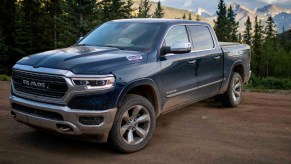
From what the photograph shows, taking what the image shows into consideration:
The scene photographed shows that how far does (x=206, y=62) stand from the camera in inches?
263

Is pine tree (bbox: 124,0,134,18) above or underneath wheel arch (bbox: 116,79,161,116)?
above

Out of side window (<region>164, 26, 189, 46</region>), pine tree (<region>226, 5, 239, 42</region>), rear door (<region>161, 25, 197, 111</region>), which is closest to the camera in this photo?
rear door (<region>161, 25, 197, 111</region>)

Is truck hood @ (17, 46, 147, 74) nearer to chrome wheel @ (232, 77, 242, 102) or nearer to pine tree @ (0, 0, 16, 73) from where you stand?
chrome wheel @ (232, 77, 242, 102)

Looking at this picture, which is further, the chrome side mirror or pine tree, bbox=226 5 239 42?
pine tree, bbox=226 5 239 42

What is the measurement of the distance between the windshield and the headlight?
118 cm

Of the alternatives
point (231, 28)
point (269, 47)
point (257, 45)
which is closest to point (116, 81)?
point (231, 28)

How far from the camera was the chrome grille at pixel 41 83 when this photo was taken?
4523 mm

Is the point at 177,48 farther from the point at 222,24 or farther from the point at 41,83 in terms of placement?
the point at 222,24

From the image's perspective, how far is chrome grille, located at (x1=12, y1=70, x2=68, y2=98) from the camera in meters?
4.52

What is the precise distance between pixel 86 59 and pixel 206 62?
267 centimetres

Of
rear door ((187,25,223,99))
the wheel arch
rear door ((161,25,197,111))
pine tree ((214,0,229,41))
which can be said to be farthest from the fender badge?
pine tree ((214,0,229,41))

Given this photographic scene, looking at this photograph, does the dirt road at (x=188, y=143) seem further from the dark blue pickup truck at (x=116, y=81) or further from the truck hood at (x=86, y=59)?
the truck hood at (x=86, y=59)

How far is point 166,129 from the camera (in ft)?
20.7

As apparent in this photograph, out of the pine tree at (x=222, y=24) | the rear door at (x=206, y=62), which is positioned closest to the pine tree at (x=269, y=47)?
the pine tree at (x=222, y=24)
